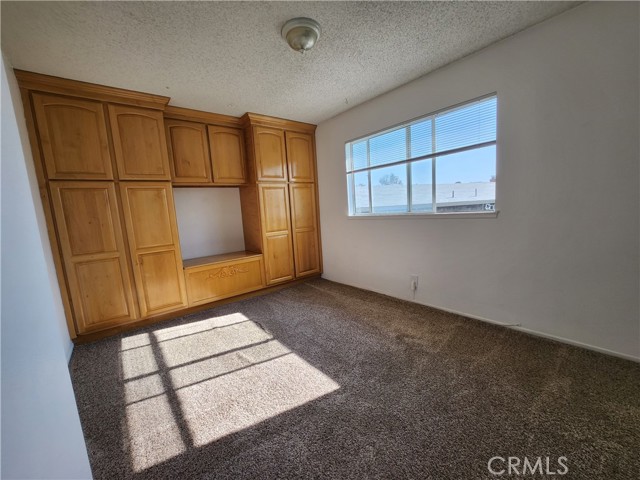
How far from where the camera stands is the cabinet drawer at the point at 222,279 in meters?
3.11

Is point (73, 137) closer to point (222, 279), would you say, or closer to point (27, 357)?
point (222, 279)

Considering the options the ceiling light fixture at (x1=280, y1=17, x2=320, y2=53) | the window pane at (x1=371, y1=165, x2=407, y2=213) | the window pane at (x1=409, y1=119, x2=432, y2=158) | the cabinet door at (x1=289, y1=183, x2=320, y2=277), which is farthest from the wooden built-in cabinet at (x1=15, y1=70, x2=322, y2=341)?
the window pane at (x1=409, y1=119, x2=432, y2=158)

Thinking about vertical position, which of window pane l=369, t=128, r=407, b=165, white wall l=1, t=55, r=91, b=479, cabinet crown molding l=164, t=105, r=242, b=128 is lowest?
white wall l=1, t=55, r=91, b=479

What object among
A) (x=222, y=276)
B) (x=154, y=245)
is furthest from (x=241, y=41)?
(x=222, y=276)

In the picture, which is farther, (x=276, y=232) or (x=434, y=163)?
(x=276, y=232)

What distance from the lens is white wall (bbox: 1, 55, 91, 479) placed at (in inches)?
22.3

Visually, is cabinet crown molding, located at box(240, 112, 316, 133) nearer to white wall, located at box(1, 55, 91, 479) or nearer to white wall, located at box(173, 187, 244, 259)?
white wall, located at box(173, 187, 244, 259)

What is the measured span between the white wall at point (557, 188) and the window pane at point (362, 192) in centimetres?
88

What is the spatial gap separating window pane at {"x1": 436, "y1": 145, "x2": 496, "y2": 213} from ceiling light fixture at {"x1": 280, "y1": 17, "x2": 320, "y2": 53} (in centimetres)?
160

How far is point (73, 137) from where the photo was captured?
2383mm

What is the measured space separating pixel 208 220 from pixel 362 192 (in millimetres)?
2221

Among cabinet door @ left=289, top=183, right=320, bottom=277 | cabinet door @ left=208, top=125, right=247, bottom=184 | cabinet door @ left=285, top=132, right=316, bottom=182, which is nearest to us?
cabinet door @ left=208, top=125, right=247, bottom=184

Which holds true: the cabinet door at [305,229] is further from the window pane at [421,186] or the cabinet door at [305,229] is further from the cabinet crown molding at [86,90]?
the cabinet crown molding at [86,90]

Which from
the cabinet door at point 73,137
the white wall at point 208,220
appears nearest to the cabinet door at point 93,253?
the cabinet door at point 73,137
